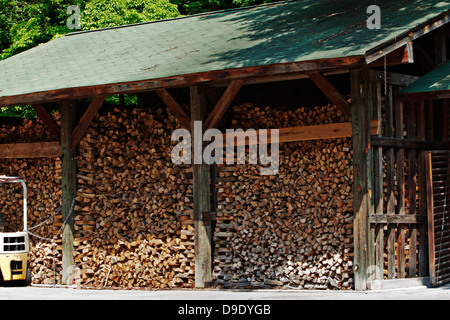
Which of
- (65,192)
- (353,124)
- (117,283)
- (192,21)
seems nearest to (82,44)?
(192,21)

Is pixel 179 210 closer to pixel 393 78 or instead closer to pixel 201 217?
pixel 201 217

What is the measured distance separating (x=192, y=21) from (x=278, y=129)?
4472 mm

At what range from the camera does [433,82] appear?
12180mm

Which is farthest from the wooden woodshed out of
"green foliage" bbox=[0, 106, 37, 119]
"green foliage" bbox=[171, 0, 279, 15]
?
"green foliage" bbox=[171, 0, 279, 15]

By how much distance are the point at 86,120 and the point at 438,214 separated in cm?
608

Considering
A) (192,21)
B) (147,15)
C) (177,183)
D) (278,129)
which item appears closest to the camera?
(278,129)

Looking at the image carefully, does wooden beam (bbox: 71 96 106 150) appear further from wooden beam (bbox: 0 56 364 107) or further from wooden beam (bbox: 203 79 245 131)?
wooden beam (bbox: 203 79 245 131)

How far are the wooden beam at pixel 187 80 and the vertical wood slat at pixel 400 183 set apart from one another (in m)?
1.49

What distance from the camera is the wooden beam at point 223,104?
40.7 feet

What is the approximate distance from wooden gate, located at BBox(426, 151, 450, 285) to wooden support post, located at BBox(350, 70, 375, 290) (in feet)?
4.11

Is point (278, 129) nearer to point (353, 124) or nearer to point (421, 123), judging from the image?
point (353, 124)

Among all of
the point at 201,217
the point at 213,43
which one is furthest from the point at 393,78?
the point at 201,217

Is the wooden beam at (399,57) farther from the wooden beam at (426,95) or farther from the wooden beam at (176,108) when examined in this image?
the wooden beam at (176,108)

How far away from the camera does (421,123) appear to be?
12812 millimetres
